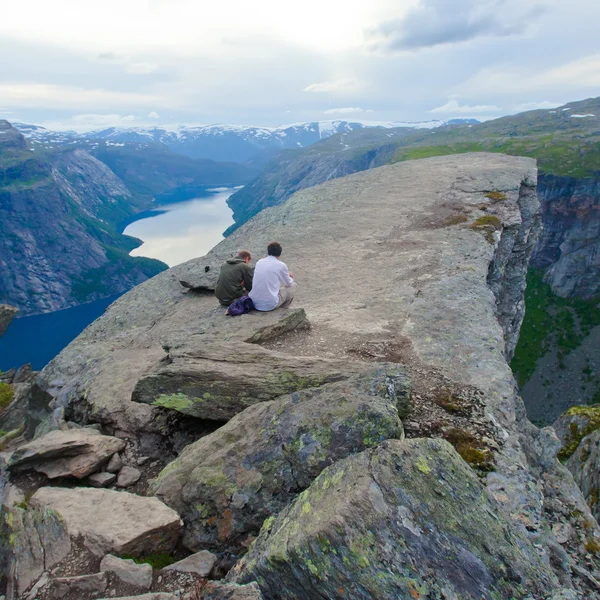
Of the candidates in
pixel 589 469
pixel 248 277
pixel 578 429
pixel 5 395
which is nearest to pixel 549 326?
pixel 578 429

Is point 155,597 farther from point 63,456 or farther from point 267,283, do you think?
point 267,283

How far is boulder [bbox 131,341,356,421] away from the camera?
10664 millimetres

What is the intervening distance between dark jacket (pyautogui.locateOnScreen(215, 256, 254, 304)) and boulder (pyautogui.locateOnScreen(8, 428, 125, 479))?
7939mm

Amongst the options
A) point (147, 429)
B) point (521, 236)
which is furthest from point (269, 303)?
point (521, 236)

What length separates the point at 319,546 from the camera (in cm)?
591

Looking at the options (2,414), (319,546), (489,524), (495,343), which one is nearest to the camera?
(319,546)

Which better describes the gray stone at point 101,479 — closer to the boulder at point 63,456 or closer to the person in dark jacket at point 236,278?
the boulder at point 63,456

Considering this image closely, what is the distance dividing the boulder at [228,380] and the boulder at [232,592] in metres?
4.74

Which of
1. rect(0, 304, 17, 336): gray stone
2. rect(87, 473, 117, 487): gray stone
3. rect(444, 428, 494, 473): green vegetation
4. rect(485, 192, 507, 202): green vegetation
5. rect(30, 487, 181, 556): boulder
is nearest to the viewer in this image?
rect(30, 487, 181, 556): boulder

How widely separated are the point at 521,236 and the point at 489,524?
27751 mm

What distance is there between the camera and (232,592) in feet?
19.6

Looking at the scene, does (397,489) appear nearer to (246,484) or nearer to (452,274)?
(246,484)

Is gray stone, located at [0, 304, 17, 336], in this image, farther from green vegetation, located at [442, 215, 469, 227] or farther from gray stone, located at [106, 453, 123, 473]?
gray stone, located at [106, 453, 123, 473]

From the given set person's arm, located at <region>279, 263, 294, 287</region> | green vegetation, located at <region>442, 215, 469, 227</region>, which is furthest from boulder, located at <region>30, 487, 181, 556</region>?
green vegetation, located at <region>442, 215, 469, 227</region>
